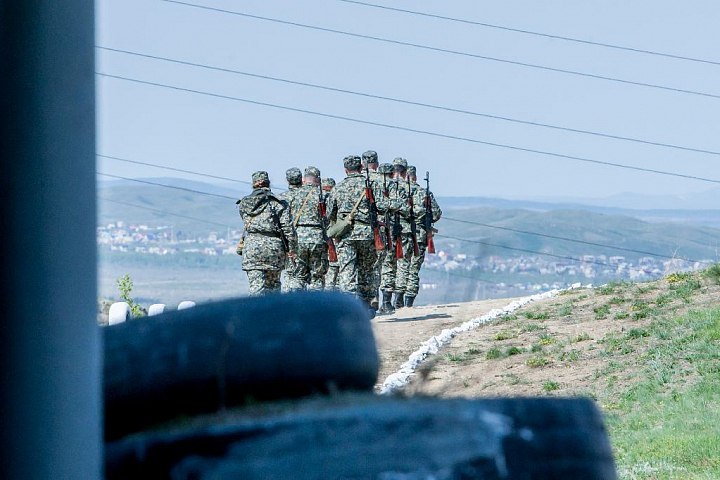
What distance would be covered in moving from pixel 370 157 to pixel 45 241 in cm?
1550

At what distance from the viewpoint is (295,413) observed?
4.17 feet

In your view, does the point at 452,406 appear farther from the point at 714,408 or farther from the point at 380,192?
→ the point at 380,192

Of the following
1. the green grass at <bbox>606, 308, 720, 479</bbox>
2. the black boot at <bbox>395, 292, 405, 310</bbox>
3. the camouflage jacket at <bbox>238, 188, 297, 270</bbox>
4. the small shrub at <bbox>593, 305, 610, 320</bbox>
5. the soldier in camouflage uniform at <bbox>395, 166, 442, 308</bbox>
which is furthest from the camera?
the black boot at <bbox>395, 292, 405, 310</bbox>

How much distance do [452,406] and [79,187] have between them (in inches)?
19.6

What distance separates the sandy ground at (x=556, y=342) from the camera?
29.5ft

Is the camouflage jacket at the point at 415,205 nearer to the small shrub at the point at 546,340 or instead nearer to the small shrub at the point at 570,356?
the small shrub at the point at 546,340

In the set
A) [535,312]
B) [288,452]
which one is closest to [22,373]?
[288,452]

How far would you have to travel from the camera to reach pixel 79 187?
106 cm

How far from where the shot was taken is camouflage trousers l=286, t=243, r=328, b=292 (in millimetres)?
15016

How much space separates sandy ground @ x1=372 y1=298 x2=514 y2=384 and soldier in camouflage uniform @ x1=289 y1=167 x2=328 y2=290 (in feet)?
3.78

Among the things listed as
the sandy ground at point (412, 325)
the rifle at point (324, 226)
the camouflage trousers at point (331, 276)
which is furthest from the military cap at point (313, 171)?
the sandy ground at point (412, 325)

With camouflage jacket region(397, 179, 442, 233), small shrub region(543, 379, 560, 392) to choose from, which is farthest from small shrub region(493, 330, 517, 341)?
camouflage jacket region(397, 179, 442, 233)

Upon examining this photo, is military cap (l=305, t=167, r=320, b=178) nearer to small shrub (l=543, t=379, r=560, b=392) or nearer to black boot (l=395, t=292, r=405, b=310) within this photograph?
black boot (l=395, t=292, r=405, b=310)

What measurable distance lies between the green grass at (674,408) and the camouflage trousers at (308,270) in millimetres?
5593
